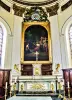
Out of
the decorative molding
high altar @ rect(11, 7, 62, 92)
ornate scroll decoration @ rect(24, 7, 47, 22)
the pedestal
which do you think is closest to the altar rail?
high altar @ rect(11, 7, 62, 92)

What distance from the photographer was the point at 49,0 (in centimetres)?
1262

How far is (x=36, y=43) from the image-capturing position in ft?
36.6

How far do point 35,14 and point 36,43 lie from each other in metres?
2.89

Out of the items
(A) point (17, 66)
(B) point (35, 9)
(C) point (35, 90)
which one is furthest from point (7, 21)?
(C) point (35, 90)

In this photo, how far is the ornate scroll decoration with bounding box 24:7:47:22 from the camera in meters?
12.0

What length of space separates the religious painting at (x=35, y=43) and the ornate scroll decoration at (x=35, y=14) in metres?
0.71

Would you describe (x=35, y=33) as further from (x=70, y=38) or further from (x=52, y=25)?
(x=70, y=38)

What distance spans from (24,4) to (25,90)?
802cm

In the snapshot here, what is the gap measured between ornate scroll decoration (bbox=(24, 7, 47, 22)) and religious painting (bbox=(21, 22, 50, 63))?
0.71 meters

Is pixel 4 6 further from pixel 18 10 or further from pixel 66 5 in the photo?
pixel 66 5

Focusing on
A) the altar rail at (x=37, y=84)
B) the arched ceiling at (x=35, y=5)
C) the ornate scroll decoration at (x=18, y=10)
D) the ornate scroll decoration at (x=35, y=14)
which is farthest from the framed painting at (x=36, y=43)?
the altar rail at (x=37, y=84)

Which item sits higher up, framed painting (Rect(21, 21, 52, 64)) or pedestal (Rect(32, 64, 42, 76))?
framed painting (Rect(21, 21, 52, 64))

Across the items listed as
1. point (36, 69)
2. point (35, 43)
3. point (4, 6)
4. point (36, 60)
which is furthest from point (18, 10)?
point (36, 69)

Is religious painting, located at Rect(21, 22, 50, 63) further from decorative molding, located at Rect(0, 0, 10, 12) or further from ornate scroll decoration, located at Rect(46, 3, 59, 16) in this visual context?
decorative molding, located at Rect(0, 0, 10, 12)
